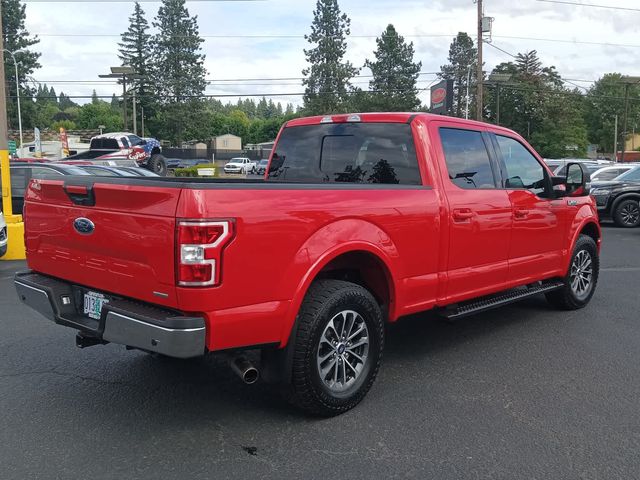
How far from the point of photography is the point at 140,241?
3.31 meters

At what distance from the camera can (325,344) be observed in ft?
12.7

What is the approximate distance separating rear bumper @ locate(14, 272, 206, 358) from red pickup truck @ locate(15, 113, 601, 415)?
1 centimetres

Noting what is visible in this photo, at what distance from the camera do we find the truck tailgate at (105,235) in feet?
10.6

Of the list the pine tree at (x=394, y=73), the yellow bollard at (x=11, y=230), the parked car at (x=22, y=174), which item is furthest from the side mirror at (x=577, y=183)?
the pine tree at (x=394, y=73)

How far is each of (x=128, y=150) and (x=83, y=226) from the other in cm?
2376

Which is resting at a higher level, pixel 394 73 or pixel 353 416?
pixel 394 73

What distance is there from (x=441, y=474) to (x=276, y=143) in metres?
3.35

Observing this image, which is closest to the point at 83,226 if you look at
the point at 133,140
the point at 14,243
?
the point at 14,243

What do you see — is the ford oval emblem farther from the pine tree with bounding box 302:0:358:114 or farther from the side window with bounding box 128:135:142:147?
the pine tree with bounding box 302:0:358:114

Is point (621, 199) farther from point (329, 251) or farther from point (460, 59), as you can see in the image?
point (460, 59)

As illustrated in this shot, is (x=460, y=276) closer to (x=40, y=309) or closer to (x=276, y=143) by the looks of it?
(x=276, y=143)

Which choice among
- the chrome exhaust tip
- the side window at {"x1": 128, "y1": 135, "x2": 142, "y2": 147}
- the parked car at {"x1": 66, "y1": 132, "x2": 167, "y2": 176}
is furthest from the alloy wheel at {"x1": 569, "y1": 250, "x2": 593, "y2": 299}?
the side window at {"x1": 128, "y1": 135, "x2": 142, "y2": 147}

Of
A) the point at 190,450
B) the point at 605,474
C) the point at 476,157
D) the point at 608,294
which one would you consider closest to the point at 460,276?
the point at 476,157

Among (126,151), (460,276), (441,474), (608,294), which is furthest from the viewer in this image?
(126,151)
